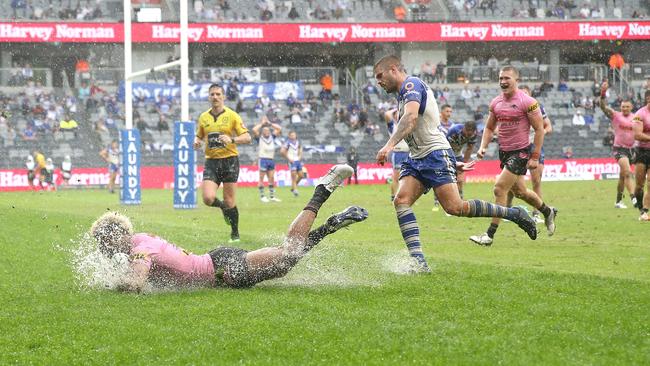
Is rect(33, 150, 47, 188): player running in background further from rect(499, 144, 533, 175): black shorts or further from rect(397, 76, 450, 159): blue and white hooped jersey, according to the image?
rect(397, 76, 450, 159): blue and white hooped jersey

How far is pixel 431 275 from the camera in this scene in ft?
31.3

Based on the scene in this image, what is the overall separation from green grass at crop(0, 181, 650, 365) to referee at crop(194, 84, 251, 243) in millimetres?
1478

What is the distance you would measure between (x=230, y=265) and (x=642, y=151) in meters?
11.5

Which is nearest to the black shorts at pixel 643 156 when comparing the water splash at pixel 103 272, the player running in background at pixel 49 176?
the water splash at pixel 103 272

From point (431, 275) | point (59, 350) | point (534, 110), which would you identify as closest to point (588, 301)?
point (431, 275)

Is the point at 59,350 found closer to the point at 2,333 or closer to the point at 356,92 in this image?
the point at 2,333

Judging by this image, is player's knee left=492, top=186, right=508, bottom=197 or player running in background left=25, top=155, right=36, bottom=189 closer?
player's knee left=492, top=186, right=508, bottom=197

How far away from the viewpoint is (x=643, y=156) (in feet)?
58.9

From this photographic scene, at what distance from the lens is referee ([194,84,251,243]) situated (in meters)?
14.6

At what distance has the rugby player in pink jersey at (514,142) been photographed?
13023mm

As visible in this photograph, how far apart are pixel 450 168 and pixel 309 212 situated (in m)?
1.87

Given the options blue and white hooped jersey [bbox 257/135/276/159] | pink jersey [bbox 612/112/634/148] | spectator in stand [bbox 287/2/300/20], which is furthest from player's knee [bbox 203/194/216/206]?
spectator in stand [bbox 287/2/300/20]

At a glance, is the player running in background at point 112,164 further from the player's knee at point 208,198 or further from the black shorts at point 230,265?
the black shorts at point 230,265

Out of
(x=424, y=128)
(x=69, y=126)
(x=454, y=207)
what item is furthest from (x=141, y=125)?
(x=454, y=207)
